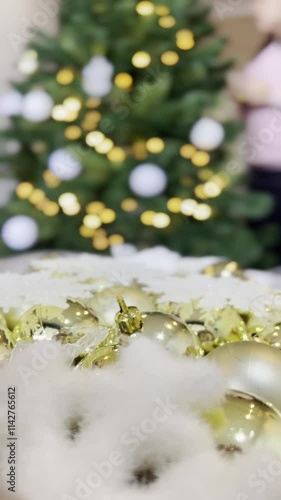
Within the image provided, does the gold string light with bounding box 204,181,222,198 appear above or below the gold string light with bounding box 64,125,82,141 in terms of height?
below

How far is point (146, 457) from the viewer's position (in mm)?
381

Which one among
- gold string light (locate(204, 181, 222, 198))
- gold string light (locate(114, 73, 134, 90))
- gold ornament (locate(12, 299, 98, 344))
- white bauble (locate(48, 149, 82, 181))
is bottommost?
gold string light (locate(204, 181, 222, 198))

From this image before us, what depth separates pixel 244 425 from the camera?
404 mm

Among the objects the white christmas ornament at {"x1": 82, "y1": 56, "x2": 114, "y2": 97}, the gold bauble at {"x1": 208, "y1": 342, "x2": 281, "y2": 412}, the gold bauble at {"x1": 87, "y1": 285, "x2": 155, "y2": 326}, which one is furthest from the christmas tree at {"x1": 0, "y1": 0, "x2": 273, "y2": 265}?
the gold bauble at {"x1": 208, "y1": 342, "x2": 281, "y2": 412}

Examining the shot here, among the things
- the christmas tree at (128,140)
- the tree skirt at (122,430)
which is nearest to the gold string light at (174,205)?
the christmas tree at (128,140)

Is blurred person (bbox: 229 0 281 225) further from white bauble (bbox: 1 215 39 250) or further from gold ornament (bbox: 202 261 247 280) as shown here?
gold ornament (bbox: 202 261 247 280)

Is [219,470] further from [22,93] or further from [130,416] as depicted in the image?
[22,93]

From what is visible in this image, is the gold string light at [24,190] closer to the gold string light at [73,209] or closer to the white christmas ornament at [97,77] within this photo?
the gold string light at [73,209]

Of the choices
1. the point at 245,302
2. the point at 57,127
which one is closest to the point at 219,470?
the point at 245,302

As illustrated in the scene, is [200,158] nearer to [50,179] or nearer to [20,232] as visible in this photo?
[50,179]

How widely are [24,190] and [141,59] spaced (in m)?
0.53

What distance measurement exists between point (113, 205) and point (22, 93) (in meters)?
0.47

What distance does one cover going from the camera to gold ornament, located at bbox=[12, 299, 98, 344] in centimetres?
58

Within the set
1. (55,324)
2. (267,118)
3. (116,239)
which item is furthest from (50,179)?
(55,324)
